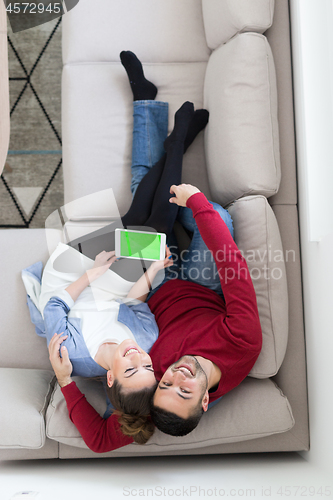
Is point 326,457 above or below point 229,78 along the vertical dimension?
below

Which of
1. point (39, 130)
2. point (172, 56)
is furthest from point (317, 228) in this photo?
point (39, 130)

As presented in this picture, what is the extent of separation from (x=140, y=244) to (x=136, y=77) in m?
0.66

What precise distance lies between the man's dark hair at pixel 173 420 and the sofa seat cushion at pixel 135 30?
1.32 meters

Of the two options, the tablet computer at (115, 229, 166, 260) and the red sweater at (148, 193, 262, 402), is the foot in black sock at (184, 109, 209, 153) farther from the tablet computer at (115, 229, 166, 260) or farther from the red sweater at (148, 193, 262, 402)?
the tablet computer at (115, 229, 166, 260)

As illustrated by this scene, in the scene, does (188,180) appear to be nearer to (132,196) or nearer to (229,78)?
(132,196)

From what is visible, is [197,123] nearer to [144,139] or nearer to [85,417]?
[144,139]

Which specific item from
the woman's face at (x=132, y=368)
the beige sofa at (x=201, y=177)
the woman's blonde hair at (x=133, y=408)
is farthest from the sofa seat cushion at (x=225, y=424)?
the woman's face at (x=132, y=368)

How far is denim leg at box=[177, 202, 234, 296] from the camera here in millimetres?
1313

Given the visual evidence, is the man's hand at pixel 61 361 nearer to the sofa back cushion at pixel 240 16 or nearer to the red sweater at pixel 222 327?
the red sweater at pixel 222 327

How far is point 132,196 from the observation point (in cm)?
149

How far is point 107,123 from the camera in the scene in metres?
1.49

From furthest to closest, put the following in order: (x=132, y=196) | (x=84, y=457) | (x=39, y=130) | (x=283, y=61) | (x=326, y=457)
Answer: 1. (x=39, y=130)
2. (x=132, y=196)
3. (x=283, y=61)
4. (x=84, y=457)
5. (x=326, y=457)

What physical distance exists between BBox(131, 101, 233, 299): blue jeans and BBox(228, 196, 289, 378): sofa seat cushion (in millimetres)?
165

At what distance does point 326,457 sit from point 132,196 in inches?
43.7
